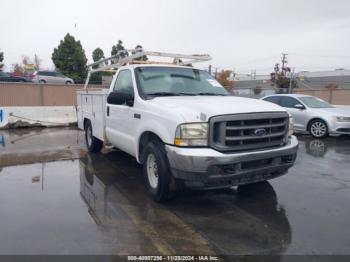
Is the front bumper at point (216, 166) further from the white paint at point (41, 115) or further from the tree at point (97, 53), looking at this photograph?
the tree at point (97, 53)

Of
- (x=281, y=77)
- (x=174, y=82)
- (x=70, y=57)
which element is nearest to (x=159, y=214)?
(x=174, y=82)

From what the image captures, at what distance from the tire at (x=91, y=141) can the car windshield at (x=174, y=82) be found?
2987mm

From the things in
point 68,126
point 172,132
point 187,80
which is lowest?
point 68,126

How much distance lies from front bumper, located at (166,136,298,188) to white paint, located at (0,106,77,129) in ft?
36.2

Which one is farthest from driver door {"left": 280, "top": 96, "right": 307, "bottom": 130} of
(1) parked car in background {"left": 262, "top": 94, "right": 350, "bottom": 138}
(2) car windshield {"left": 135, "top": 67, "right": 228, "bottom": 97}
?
(2) car windshield {"left": 135, "top": 67, "right": 228, "bottom": 97}

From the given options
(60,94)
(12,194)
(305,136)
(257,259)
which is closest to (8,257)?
(12,194)

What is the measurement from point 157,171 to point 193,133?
87cm

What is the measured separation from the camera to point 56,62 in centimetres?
3553

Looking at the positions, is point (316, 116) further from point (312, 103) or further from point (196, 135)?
point (196, 135)

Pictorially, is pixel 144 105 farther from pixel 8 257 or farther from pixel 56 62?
pixel 56 62

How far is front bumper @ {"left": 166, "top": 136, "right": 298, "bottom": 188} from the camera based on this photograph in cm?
411

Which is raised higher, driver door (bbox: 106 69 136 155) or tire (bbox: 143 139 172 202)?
driver door (bbox: 106 69 136 155)

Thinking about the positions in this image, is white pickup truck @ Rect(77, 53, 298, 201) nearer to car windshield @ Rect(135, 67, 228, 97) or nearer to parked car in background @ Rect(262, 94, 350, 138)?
car windshield @ Rect(135, 67, 228, 97)

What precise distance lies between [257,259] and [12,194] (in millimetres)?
3946
